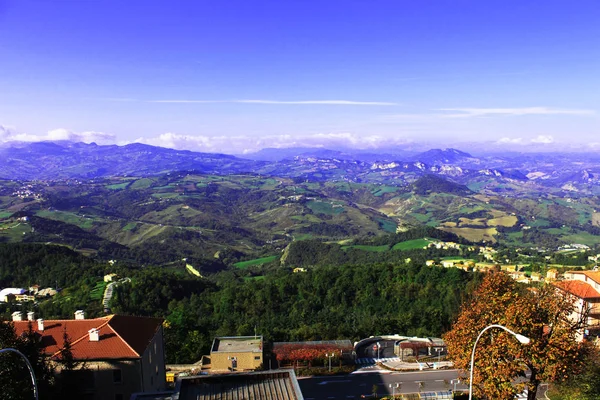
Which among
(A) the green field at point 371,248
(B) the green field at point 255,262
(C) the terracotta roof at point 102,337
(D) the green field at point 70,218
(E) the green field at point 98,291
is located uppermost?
(C) the terracotta roof at point 102,337

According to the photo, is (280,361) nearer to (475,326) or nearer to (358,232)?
(475,326)

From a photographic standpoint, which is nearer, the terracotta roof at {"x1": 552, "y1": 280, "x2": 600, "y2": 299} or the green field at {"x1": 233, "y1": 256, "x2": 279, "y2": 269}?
the terracotta roof at {"x1": 552, "y1": 280, "x2": 600, "y2": 299}

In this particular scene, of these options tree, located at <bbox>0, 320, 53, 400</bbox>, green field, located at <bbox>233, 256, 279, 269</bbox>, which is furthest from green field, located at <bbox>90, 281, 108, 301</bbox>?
green field, located at <bbox>233, 256, 279, 269</bbox>

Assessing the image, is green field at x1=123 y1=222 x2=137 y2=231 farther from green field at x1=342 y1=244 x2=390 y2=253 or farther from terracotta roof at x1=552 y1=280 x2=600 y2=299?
terracotta roof at x1=552 y1=280 x2=600 y2=299

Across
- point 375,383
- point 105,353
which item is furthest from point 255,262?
point 105,353

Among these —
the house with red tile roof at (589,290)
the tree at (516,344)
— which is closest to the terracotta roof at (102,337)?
the tree at (516,344)

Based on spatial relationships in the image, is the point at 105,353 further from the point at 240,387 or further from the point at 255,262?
the point at 255,262

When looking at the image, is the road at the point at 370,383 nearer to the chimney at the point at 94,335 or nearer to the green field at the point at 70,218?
the chimney at the point at 94,335
